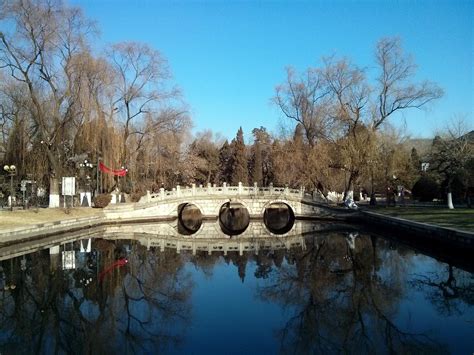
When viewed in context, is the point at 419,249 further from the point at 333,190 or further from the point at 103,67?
the point at 333,190

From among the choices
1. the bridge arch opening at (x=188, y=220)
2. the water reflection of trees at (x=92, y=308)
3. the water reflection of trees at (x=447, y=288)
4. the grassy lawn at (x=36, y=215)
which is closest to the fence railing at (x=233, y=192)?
the bridge arch opening at (x=188, y=220)

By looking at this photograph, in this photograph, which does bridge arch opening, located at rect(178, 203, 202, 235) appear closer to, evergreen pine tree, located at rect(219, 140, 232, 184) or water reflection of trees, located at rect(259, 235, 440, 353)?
evergreen pine tree, located at rect(219, 140, 232, 184)

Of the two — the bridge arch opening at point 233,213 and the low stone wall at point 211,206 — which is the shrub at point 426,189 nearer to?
the low stone wall at point 211,206

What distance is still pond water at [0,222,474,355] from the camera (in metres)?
7.95

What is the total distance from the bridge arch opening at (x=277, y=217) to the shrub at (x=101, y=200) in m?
11.6

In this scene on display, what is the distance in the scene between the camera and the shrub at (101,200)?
98.3 ft

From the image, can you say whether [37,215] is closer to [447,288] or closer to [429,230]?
[429,230]

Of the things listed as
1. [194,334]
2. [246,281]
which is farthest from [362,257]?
[194,334]

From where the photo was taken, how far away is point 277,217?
41.5 m

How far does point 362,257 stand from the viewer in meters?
17.0

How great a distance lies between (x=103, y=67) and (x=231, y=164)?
24.9 meters

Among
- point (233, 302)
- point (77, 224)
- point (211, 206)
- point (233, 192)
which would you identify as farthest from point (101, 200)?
point (233, 302)

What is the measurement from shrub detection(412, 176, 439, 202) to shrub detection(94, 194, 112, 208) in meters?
25.2

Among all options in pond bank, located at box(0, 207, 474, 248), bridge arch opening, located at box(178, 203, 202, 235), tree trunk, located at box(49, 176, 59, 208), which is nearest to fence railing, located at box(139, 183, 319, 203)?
bridge arch opening, located at box(178, 203, 202, 235)
